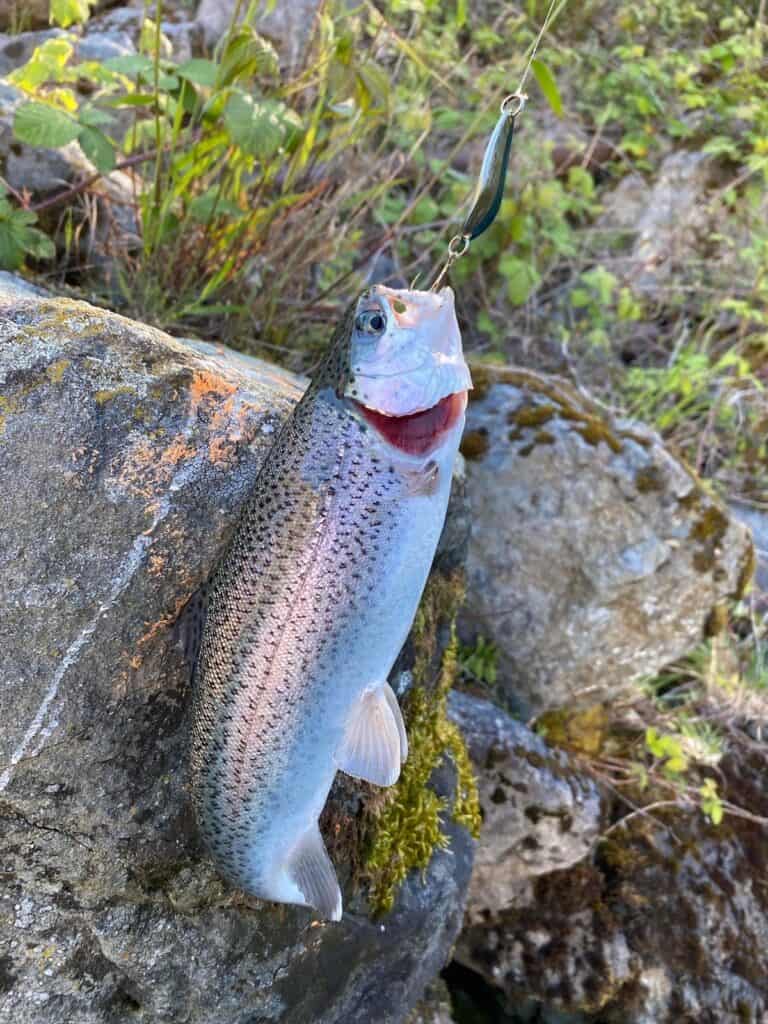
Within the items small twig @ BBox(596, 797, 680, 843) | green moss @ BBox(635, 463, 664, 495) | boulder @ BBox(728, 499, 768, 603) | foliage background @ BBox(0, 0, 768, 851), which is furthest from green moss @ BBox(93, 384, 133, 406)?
boulder @ BBox(728, 499, 768, 603)

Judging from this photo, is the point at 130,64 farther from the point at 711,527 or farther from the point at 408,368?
the point at 711,527

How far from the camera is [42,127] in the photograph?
2.73 metres

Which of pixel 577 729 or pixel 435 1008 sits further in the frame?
pixel 577 729

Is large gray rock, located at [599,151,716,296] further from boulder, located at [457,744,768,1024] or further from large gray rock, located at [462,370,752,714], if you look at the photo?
boulder, located at [457,744,768,1024]

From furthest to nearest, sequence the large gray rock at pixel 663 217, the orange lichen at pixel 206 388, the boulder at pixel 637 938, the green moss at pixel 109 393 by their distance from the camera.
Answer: the large gray rock at pixel 663 217
the boulder at pixel 637 938
the orange lichen at pixel 206 388
the green moss at pixel 109 393

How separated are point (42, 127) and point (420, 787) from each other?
2.79 m

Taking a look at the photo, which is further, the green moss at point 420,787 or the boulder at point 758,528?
the boulder at point 758,528

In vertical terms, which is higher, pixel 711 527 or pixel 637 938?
pixel 711 527

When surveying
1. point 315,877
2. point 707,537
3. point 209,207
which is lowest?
point 707,537

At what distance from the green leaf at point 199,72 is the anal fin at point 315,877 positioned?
263 cm

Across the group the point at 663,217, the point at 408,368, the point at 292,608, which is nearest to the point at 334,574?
the point at 292,608

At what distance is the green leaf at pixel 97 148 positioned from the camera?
2797 millimetres

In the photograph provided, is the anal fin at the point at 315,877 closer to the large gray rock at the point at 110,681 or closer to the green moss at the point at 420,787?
the large gray rock at the point at 110,681

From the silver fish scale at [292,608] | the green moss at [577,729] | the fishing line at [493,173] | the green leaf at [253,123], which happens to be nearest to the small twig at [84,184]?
the green leaf at [253,123]
